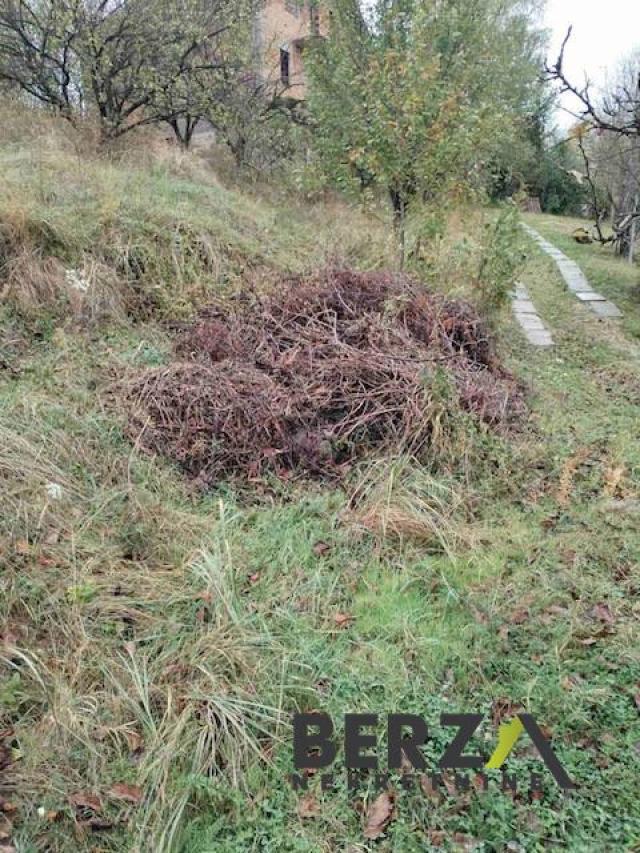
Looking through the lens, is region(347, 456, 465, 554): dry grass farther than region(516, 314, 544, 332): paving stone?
No

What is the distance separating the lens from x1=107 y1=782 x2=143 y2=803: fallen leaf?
6.14ft

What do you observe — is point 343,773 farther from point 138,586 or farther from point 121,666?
point 138,586

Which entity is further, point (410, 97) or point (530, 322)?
point (530, 322)

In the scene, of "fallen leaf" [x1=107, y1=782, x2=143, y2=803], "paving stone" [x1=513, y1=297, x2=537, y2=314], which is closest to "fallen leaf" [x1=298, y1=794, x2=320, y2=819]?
"fallen leaf" [x1=107, y1=782, x2=143, y2=803]

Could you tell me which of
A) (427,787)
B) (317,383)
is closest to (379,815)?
(427,787)

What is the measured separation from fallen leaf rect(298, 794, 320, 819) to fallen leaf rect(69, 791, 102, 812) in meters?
0.63

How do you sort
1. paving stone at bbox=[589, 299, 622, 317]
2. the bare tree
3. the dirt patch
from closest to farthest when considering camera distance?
the dirt patch < the bare tree < paving stone at bbox=[589, 299, 622, 317]

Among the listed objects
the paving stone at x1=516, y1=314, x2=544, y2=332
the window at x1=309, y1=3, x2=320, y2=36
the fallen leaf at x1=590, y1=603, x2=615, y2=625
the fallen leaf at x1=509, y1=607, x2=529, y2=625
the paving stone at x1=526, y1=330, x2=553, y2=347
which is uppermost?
the window at x1=309, y1=3, x2=320, y2=36

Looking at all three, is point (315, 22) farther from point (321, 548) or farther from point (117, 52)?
point (321, 548)

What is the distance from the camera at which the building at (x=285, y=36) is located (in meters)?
10.3

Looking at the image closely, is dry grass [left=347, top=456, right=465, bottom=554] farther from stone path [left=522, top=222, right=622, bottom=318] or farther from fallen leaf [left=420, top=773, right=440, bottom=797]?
stone path [left=522, top=222, right=622, bottom=318]

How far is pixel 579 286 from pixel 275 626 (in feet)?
28.0

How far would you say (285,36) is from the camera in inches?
595

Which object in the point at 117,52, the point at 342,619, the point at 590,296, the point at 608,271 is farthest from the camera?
the point at 608,271
